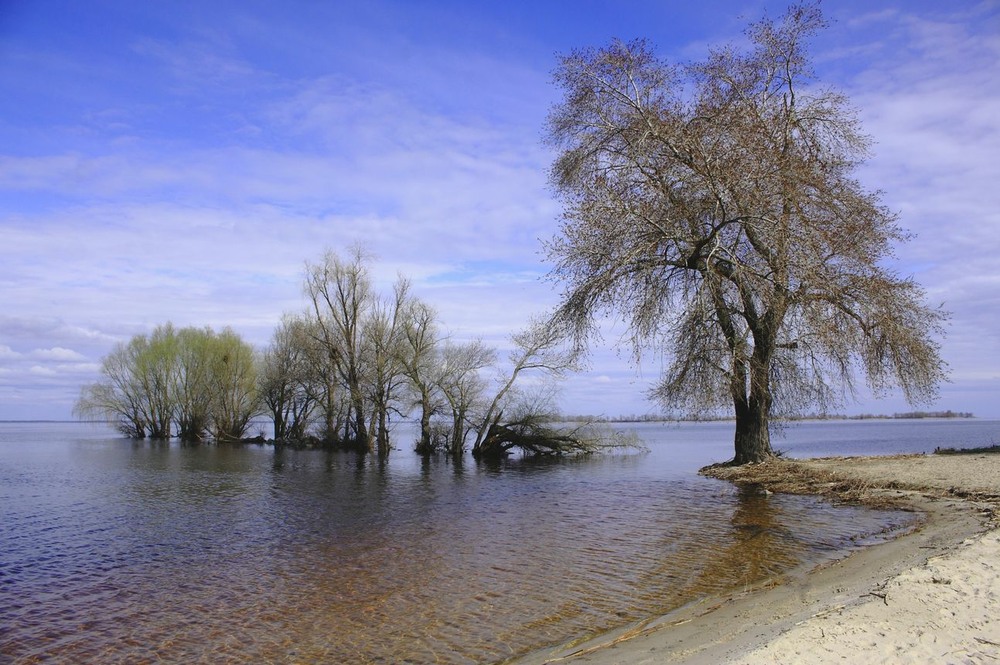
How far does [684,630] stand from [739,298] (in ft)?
44.3

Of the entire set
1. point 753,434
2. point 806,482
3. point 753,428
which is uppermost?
point 753,428

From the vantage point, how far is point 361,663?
652 cm

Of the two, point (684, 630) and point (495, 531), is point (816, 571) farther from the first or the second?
point (495, 531)

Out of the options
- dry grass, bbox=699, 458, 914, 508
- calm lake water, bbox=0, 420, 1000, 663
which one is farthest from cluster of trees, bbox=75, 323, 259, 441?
dry grass, bbox=699, 458, 914, 508

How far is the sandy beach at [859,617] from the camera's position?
5.12m

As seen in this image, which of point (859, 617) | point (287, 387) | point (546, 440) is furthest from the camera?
point (287, 387)

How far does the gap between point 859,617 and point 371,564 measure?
708 centimetres

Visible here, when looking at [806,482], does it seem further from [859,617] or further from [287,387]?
[287,387]

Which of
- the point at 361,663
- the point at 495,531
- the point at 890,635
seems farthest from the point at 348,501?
the point at 890,635

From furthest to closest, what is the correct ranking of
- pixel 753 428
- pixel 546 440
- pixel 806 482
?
pixel 546 440, pixel 753 428, pixel 806 482

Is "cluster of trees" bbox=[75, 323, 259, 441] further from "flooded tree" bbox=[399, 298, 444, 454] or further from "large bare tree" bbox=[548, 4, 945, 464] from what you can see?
"large bare tree" bbox=[548, 4, 945, 464]

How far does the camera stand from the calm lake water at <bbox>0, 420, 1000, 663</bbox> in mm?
7250

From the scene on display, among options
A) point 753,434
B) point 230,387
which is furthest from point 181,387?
point 753,434

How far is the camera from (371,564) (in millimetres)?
10414
